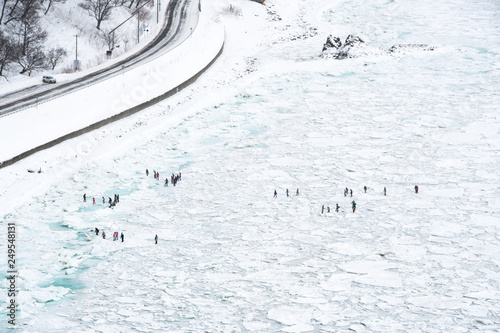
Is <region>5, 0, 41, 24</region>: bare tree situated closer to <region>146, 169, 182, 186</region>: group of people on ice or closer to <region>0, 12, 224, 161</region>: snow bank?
<region>0, 12, 224, 161</region>: snow bank

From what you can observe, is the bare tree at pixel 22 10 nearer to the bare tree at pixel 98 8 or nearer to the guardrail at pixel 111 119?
the bare tree at pixel 98 8

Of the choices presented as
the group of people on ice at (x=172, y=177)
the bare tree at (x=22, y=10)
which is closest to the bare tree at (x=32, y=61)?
the bare tree at (x=22, y=10)

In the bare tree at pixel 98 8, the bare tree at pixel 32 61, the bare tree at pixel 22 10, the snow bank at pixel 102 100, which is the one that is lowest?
the snow bank at pixel 102 100

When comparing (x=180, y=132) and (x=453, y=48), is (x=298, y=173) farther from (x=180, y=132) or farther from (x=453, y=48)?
(x=453, y=48)

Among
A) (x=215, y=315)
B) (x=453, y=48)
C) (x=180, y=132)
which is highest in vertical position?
(x=453, y=48)

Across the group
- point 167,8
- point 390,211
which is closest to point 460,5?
point 167,8

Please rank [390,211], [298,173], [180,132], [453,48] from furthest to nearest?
[453,48]
[180,132]
[298,173]
[390,211]

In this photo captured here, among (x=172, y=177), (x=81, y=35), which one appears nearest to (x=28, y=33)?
(x=81, y=35)
